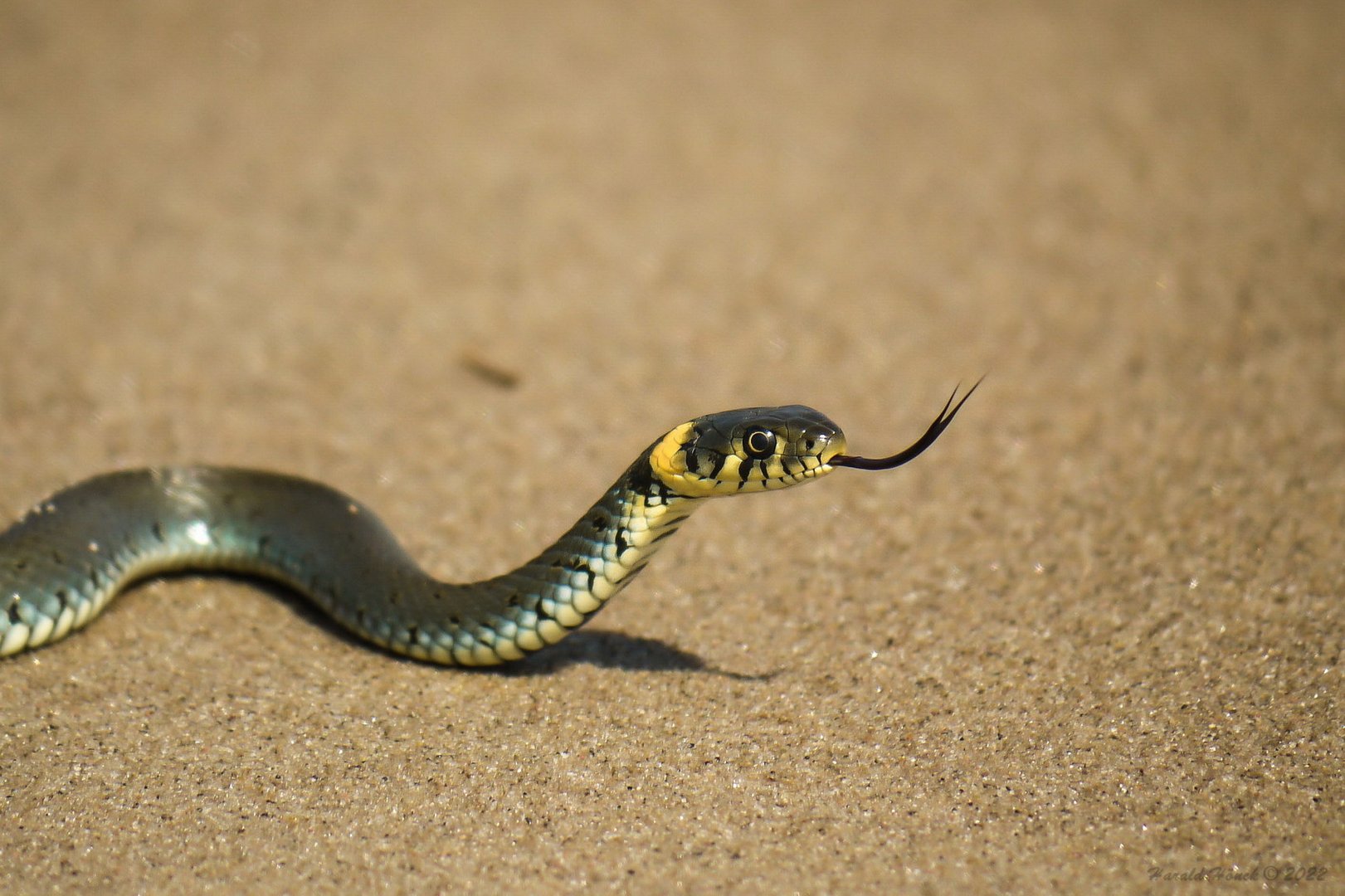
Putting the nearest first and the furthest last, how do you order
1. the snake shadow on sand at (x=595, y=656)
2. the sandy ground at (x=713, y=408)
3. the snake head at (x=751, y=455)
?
1. the sandy ground at (x=713, y=408)
2. the snake head at (x=751, y=455)
3. the snake shadow on sand at (x=595, y=656)

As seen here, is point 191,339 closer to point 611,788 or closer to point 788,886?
point 611,788

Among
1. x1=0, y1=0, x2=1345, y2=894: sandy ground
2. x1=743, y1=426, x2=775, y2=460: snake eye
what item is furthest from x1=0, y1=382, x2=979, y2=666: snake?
x1=0, y1=0, x2=1345, y2=894: sandy ground

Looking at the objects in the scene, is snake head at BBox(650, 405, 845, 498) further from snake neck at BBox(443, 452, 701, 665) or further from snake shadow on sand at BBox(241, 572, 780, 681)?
snake shadow on sand at BBox(241, 572, 780, 681)

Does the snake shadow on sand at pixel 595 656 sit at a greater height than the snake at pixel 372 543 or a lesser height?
lesser

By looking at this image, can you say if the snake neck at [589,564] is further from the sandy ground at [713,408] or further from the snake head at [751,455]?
the sandy ground at [713,408]

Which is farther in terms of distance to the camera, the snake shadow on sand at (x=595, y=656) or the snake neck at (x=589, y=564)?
the snake shadow on sand at (x=595, y=656)

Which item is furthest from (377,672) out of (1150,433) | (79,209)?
(79,209)

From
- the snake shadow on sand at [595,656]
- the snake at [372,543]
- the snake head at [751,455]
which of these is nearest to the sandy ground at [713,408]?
the snake shadow on sand at [595,656]

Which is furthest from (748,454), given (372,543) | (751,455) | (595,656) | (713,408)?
(713,408)
